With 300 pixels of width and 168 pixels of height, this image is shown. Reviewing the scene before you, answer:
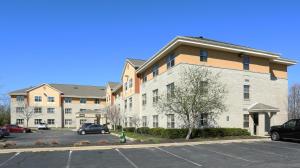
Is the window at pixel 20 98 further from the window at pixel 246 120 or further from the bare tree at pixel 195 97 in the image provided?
the window at pixel 246 120

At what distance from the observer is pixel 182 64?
3125cm

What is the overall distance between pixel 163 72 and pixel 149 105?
5.98 meters

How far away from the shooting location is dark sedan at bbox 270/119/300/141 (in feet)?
78.7

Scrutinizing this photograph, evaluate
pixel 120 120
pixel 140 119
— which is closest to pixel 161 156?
pixel 140 119

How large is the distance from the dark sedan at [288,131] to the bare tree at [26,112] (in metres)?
63.7

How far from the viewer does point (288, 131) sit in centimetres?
2472

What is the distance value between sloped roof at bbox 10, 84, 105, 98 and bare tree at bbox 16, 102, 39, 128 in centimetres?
327

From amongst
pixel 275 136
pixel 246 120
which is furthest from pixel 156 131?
pixel 275 136

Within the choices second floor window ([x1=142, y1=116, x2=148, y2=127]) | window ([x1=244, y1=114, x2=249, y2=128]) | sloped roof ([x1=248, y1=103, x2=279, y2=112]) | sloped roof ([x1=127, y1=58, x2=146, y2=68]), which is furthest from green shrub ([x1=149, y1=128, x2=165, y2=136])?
sloped roof ([x1=127, y1=58, x2=146, y2=68])

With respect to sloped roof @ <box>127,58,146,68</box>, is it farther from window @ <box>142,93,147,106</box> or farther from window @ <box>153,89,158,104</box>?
window @ <box>153,89,158,104</box>

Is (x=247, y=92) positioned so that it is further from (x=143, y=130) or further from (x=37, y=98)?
(x=37, y=98)

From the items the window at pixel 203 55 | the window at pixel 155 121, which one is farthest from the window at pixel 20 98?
the window at pixel 203 55

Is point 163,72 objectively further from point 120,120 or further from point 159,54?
point 120,120

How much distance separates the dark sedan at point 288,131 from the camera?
2400cm
